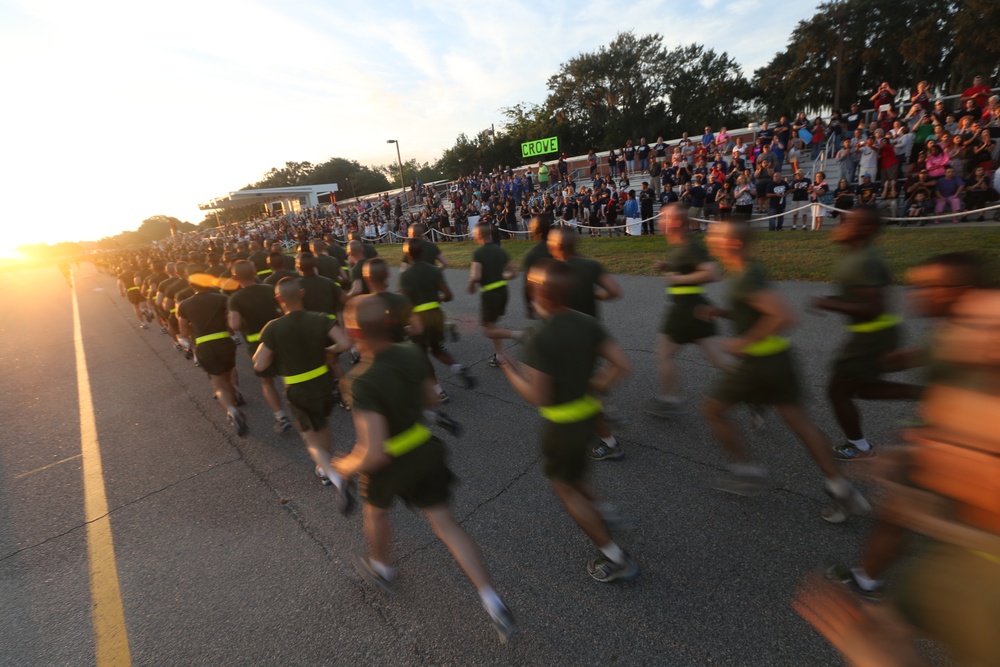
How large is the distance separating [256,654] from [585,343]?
2.51 metres

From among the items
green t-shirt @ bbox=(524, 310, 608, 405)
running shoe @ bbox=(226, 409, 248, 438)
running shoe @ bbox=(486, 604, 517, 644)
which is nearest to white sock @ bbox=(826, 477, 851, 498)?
green t-shirt @ bbox=(524, 310, 608, 405)

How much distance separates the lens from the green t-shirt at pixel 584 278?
4035 mm

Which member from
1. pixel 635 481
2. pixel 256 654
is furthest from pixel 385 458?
pixel 635 481

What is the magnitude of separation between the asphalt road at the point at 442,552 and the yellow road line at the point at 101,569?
0.06 m

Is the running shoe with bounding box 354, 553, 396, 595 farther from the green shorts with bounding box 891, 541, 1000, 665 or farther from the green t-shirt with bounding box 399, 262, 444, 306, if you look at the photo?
the green t-shirt with bounding box 399, 262, 444, 306

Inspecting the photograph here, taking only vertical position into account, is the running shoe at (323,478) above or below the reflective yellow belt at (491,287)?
below

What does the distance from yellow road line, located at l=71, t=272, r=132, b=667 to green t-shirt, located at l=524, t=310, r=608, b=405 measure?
291 centimetres

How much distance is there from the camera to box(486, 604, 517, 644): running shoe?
2.37 meters

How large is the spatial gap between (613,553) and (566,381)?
1074mm

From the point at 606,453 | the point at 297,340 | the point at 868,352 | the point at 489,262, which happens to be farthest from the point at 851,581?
the point at 489,262

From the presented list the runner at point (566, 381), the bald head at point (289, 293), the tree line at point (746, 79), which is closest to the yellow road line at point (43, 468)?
the bald head at point (289, 293)

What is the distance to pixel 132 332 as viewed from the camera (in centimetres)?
1262

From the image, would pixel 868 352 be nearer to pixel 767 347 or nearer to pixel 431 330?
pixel 767 347

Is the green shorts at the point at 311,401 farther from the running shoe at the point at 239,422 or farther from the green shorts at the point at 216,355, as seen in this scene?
the green shorts at the point at 216,355
